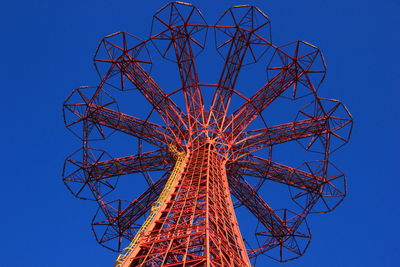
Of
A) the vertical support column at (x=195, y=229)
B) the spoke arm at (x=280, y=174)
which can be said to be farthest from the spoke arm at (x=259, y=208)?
the vertical support column at (x=195, y=229)

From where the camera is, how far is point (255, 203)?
32.4 meters

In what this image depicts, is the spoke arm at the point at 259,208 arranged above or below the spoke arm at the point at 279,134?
below

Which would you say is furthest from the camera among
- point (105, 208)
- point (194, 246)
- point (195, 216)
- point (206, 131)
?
point (105, 208)

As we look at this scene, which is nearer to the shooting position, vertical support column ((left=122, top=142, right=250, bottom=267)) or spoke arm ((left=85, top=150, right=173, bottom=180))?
vertical support column ((left=122, top=142, right=250, bottom=267))

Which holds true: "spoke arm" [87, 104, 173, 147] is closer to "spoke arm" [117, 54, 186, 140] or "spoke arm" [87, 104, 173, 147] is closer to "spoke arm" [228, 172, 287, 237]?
"spoke arm" [117, 54, 186, 140]

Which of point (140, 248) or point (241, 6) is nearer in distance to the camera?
point (140, 248)

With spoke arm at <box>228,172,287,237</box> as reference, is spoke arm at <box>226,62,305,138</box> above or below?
above

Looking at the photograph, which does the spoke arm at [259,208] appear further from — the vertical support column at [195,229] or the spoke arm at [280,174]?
the vertical support column at [195,229]

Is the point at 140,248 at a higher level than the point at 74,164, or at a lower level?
lower

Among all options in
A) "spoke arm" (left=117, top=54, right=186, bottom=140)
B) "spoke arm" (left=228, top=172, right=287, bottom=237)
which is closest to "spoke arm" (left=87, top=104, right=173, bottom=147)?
"spoke arm" (left=117, top=54, right=186, bottom=140)

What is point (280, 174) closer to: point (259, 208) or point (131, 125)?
point (259, 208)

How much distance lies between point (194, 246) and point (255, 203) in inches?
573

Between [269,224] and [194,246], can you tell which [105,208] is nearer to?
[269,224]

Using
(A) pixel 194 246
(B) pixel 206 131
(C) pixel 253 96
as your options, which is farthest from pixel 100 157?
(A) pixel 194 246
